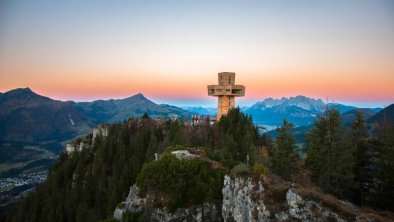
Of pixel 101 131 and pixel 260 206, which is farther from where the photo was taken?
pixel 101 131

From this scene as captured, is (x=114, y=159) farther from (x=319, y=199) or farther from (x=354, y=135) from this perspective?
(x=319, y=199)

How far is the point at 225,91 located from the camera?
84.2 metres

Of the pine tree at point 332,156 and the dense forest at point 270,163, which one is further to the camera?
the pine tree at point 332,156

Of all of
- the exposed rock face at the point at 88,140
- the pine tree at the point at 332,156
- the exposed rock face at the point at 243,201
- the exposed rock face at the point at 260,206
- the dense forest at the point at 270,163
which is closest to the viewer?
the exposed rock face at the point at 260,206

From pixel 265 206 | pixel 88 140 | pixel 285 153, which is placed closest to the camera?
pixel 265 206

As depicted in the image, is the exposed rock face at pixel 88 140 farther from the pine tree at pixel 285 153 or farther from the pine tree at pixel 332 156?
the pine tree at pixel 332 156

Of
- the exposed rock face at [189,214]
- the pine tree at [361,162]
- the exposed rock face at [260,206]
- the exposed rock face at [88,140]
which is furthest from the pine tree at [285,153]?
the exposed rock face at [88,140]

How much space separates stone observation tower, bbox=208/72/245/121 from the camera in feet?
277

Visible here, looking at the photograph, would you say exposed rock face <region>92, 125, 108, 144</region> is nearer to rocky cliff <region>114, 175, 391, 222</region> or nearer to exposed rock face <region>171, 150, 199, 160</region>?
exposed rock face <region>171, 150, 199, 160</region>

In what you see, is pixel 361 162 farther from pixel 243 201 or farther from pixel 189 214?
pixel 189 214

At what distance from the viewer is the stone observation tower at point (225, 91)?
277ft

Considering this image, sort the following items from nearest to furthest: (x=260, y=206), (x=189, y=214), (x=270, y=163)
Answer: (x=260, y=206)
(x=189, y=214)
(x=270, y=163)

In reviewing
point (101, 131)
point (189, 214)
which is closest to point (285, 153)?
point (189, 214)

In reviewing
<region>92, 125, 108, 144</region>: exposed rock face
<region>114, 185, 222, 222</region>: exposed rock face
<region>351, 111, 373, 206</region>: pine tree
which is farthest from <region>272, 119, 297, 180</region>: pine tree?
<region>92, 125, 108, 144</region>: exposed rock face
